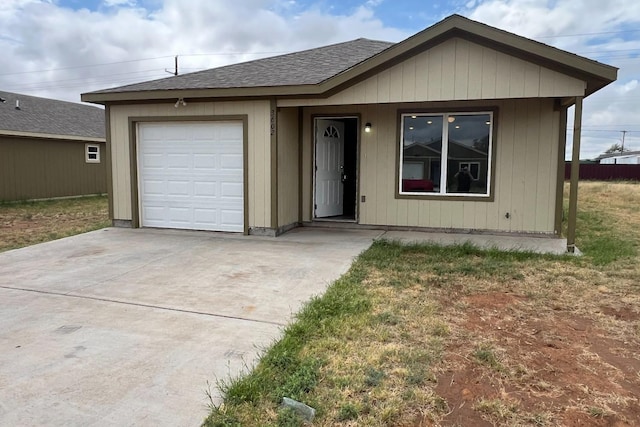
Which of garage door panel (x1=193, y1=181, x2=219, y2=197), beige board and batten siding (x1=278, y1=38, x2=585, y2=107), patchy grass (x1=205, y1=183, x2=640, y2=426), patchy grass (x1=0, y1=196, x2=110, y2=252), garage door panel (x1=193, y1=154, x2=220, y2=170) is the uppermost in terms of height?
beige board and batten siding (x1=278, y1=38, x2=585, y2=107)

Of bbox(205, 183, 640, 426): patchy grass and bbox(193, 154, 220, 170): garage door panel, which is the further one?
bbox(193, 154, 220, 170): garage door panel

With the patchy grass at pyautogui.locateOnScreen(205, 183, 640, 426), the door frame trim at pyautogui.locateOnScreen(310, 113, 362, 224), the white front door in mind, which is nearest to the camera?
the patchy grass at pyautogui.locateOnScreen(205, 183, 640, 426)

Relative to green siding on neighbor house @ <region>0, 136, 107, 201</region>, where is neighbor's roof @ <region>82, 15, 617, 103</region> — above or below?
above

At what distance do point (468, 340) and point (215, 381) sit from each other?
192 cm

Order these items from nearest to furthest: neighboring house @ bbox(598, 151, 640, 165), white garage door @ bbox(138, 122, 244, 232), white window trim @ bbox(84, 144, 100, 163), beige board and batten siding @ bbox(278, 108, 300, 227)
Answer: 1. beige board and batten siding @ bbox(278, 108, 300, 227)
2. white garage door @ bbox(138, 122, 244, 232)
3. white window trim @ bbox(84, 144, 100, 163)
4. neighboring house @ bbox(598, 151, 640, 165)

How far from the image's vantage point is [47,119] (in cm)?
1695

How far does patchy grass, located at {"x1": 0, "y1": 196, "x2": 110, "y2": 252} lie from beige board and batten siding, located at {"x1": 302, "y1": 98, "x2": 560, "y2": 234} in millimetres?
4998

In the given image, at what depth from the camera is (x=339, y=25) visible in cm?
2664

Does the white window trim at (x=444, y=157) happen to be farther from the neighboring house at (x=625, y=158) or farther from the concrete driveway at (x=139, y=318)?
the neighboring house at (x=625, y=158)

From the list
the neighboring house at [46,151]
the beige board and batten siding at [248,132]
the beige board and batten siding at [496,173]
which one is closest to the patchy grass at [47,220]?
the neighboring house at [46,151]

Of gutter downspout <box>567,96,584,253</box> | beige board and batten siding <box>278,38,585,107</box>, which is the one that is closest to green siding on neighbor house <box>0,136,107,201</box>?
beige board and batten siding <box>278,38,585,107</box>

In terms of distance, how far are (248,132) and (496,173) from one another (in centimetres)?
436

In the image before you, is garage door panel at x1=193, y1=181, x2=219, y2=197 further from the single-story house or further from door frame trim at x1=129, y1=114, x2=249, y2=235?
door frame trim at x1=129, y1=114, x2=249, y2=235

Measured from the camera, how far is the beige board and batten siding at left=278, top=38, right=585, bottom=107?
6480 mm
